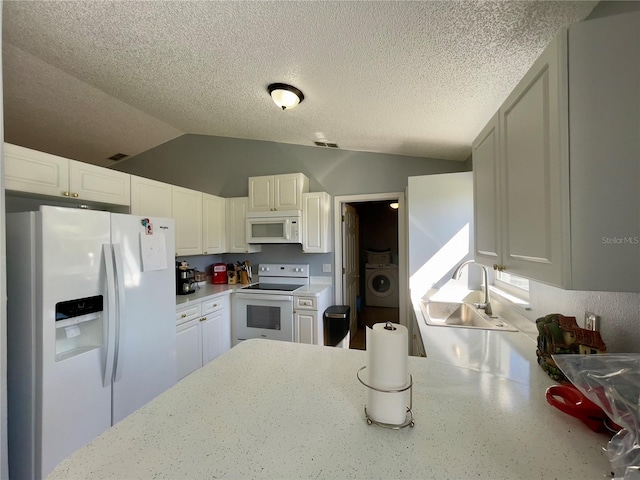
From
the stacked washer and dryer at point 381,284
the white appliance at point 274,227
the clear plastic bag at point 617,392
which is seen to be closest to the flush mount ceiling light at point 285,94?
the white appliance at point 274,227

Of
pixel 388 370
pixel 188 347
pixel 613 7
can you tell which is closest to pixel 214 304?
pixel 188 347

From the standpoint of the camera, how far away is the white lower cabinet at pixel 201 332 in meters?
2.29

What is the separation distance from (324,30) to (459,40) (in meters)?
0.63

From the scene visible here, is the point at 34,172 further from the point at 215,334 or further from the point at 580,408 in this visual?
the point at 580,408

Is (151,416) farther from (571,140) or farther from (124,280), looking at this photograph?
(571,140)

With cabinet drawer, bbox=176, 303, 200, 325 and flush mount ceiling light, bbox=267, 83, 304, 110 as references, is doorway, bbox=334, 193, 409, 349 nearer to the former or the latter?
flush mount ceiling light, bbox=267, 83, 304, 110

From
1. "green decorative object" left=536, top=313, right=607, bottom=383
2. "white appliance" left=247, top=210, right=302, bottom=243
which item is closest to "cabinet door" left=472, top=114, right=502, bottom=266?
"green decorative object" left=536, top=313, right=607, bottom=383

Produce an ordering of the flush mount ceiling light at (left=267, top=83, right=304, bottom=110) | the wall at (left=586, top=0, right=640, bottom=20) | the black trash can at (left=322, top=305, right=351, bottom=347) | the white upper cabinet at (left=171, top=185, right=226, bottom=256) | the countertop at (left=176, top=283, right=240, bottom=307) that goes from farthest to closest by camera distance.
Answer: the black trash can at (left=322, top=305, right=351, bottom=347) → the white upper cabinet at (left=171, top=185, right=226, bottom=256) → the countertop at (left=176, top=283, right=240, bottom=307) → the flush mount ceiling light at (left=267, top=83, right=304, bottom=110) → the wall at (left=586, top=0, right=640, bottom=20)

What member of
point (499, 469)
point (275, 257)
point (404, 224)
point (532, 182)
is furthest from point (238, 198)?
point (499, 469)

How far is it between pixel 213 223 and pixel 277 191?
908 millimetres

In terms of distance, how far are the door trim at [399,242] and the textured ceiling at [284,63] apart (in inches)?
23.3

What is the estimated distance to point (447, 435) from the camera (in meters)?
0.65

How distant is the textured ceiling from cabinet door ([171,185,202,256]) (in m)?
0.87

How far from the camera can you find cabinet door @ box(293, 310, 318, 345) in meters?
2.69
